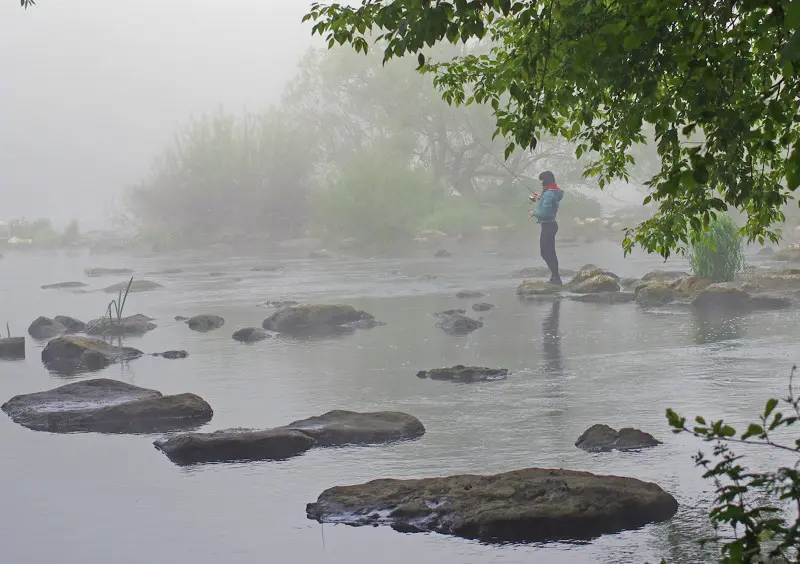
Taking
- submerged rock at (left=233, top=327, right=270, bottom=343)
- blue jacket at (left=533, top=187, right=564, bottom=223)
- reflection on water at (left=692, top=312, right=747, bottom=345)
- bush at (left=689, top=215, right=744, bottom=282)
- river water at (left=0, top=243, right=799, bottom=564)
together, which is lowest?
river water at (left=0, top=243, right=799, bottom=564)

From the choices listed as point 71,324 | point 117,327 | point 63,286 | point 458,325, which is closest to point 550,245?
point 458,325

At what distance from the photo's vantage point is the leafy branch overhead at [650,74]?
17.6 ft

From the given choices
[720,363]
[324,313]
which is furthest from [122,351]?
[720,363]

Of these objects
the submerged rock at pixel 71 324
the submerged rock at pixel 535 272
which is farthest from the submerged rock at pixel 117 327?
the submerged rock at pixel 535 272

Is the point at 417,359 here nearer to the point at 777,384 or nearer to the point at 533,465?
the point at 777,384

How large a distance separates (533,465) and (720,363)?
5.26 m

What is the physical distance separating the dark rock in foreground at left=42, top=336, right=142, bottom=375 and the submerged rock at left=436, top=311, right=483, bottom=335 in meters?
4.58

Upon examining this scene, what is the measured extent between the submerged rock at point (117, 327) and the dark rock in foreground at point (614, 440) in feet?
35.7

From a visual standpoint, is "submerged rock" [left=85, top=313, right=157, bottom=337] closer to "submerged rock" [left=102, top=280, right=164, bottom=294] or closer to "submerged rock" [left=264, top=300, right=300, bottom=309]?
"submerged rock" [left=264, top=300, right=300, bottom=309]

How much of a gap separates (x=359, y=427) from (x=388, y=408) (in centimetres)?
150

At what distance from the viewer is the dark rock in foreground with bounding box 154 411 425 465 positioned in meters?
9.24

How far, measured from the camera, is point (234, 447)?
927cm

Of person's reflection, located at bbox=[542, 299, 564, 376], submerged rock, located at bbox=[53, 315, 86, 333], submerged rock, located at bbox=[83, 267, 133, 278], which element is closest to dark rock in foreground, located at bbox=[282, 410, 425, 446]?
person's reflection, located at bbox=[542, 299, 564, 376]

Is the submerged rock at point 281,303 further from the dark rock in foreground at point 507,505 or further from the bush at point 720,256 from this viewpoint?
the dark rock in foreground at point 507,505
